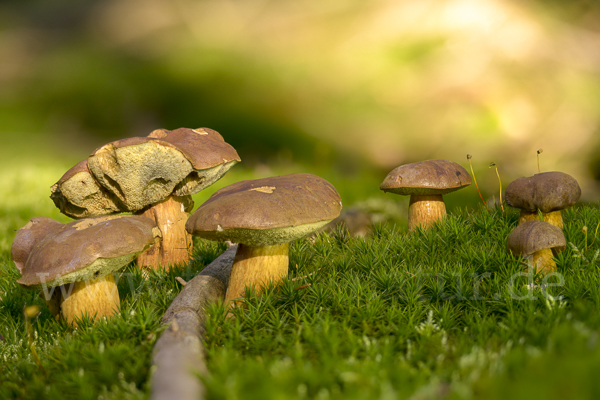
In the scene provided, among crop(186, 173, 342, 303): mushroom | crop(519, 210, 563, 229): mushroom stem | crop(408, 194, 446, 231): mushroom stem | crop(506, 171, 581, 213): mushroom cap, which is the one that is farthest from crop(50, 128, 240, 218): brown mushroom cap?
crop(519, 210, 563, 229): mushroom stem

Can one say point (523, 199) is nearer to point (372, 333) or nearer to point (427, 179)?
point (427, 179)

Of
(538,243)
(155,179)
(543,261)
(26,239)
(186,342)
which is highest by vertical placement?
(155,179)

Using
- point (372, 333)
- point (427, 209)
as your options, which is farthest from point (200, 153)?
point (427, 209)

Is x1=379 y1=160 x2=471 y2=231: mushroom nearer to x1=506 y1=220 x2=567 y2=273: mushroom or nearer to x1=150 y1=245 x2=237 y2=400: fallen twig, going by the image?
x1=506 y1=220 x2=567 y2=273: mushroom

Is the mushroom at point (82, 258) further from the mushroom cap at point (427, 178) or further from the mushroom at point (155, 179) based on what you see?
the mushroom cap at point (427, 178)

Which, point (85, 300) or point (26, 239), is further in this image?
point (26, 239)

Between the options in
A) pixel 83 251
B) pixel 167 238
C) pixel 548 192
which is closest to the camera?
pixel 83 251

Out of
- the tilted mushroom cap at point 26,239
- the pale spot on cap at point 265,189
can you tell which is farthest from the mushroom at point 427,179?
the tilted mushroom cap at point 26,239
